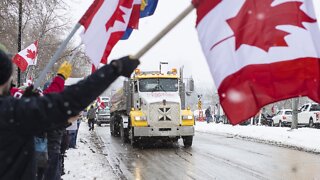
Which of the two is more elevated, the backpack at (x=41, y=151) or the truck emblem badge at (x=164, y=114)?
the truck emblem badge at (x=164, y=114)

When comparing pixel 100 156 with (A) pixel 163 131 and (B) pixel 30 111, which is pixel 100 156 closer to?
(A) pixel 163 131

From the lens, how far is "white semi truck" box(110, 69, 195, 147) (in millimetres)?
17922

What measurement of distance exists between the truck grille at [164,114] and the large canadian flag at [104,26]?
39.7ft

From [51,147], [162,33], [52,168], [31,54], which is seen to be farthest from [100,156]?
[162,33]

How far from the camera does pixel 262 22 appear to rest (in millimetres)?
4262

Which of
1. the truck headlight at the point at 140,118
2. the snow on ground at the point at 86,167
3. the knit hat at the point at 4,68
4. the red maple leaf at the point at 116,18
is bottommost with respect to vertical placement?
the snow on ground at the point at 86,167

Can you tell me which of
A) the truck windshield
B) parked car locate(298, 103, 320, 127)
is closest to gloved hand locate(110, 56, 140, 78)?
the truck windshield

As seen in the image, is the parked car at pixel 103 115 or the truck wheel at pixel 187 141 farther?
the parked car at pixel 103 115

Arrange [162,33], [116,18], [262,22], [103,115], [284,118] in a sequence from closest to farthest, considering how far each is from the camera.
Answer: [162,33] → [262,22] → [116,18] → [284,118] → [103,115]

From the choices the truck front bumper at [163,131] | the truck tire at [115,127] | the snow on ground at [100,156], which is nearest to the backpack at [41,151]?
the snow on ground at [100,156]

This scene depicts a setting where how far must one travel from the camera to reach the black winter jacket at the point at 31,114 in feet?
8.04

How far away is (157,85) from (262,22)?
48.4ft

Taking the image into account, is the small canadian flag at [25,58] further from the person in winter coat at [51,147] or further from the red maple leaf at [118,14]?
the red maple leaf at [118,14]

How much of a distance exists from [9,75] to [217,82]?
6.94 feet
